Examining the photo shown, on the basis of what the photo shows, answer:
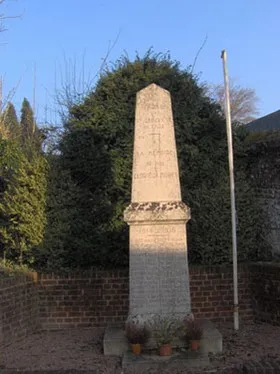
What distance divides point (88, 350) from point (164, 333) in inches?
51.4

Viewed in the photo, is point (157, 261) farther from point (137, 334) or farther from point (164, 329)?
point (137, 334)

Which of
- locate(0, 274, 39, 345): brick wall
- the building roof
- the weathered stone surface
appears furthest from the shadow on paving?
the building roof

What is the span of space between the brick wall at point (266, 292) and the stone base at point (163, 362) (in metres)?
2.61

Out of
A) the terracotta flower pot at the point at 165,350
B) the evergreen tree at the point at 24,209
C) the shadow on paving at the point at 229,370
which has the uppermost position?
the evergreen tree at the point at 24,209

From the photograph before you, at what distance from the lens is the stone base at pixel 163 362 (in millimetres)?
6871

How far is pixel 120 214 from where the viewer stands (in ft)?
36.0

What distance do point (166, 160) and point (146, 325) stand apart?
2408 millimetres

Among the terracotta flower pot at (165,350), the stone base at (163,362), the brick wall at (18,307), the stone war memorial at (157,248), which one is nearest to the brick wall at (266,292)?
the stone war memorial at (157,248)

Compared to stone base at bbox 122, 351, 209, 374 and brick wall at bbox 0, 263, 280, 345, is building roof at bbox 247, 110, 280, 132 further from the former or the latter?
stone base at bbox 122, 351, 209, 374

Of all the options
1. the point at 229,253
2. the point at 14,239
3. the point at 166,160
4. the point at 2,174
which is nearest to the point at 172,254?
the point at 166,160

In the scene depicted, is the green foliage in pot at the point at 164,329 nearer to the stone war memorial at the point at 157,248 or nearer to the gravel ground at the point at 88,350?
the stone war memorial at the point at 157,248

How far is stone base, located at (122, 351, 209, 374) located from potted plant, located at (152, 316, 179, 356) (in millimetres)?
102

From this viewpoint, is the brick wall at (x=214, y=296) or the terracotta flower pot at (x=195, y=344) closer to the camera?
the terracotta flower pot at (x=195, y=344)

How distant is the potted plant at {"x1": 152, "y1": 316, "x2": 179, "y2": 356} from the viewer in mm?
7215
